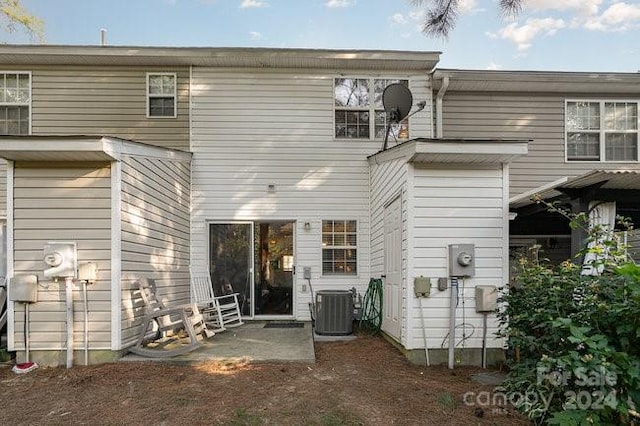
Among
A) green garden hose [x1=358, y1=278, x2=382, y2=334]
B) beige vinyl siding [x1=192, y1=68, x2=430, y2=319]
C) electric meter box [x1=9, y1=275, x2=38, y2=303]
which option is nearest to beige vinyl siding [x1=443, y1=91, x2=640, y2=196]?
beige vinyl siding [x1=192, y1=68, x2=430, y2=319]

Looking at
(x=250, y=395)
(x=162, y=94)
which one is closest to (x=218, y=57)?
(x=162, y=94)

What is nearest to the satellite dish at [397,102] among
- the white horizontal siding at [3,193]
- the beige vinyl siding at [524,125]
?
the beige vinyl siding at [524,125]

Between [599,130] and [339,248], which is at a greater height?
[599,130]

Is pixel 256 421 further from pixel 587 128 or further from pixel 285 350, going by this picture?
pixel 587 128

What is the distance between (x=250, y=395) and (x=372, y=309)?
3508 millimetres

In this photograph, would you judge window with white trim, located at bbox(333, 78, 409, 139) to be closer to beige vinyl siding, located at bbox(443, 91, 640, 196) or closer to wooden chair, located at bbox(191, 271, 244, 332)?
beige vinyl siding, located at bbox(443, 91, 640, 196)

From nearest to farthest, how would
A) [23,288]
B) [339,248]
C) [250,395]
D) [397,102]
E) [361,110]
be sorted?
[250,395] < [23,288] < [397,102] < [339,248] < [361,110]

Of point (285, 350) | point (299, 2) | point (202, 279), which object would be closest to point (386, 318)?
point (285, 350)

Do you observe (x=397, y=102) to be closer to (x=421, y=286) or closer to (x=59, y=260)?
(x=421, y=286)

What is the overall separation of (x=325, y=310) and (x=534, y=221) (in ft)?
13.4

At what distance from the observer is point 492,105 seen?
8234 mm

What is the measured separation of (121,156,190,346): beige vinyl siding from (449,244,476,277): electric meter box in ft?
12.7

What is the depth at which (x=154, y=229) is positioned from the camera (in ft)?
19.5

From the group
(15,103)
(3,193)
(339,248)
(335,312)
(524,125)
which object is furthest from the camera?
(524,125)
